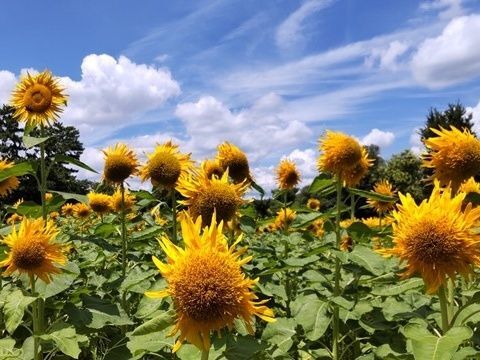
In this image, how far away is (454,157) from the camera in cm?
326

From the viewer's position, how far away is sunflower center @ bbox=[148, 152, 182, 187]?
4098mm

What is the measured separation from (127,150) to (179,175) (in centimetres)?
99

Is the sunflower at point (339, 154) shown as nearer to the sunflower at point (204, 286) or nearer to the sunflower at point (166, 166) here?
the sunflower at point (166, 166)

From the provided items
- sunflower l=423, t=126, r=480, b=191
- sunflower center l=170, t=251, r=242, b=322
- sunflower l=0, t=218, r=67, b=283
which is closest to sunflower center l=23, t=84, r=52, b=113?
sunflower l=0, t=218, r=67, b=283

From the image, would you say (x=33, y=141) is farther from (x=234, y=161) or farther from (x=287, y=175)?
(x=287, y=175)

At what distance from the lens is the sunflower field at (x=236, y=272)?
2.35 metres

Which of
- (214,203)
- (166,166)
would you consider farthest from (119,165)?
(214,203)

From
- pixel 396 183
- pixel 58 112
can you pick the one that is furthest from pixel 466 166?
pixel 396 183

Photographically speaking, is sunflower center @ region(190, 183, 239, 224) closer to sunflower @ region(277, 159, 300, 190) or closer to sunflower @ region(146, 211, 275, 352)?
sunflower @ region(146, 211, 275, 352)

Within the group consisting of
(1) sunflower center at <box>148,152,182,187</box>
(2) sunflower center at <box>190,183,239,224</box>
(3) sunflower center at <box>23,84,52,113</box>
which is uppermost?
(3) sunflower center at <box>23,84,52,113</box>

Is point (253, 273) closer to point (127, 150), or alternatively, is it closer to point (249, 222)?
point (249, 222)

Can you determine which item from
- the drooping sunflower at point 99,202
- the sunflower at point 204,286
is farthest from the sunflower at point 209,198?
the drooping sunflower at point 99,202

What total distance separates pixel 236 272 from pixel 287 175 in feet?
15.2

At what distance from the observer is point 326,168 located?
3908 millimetres
